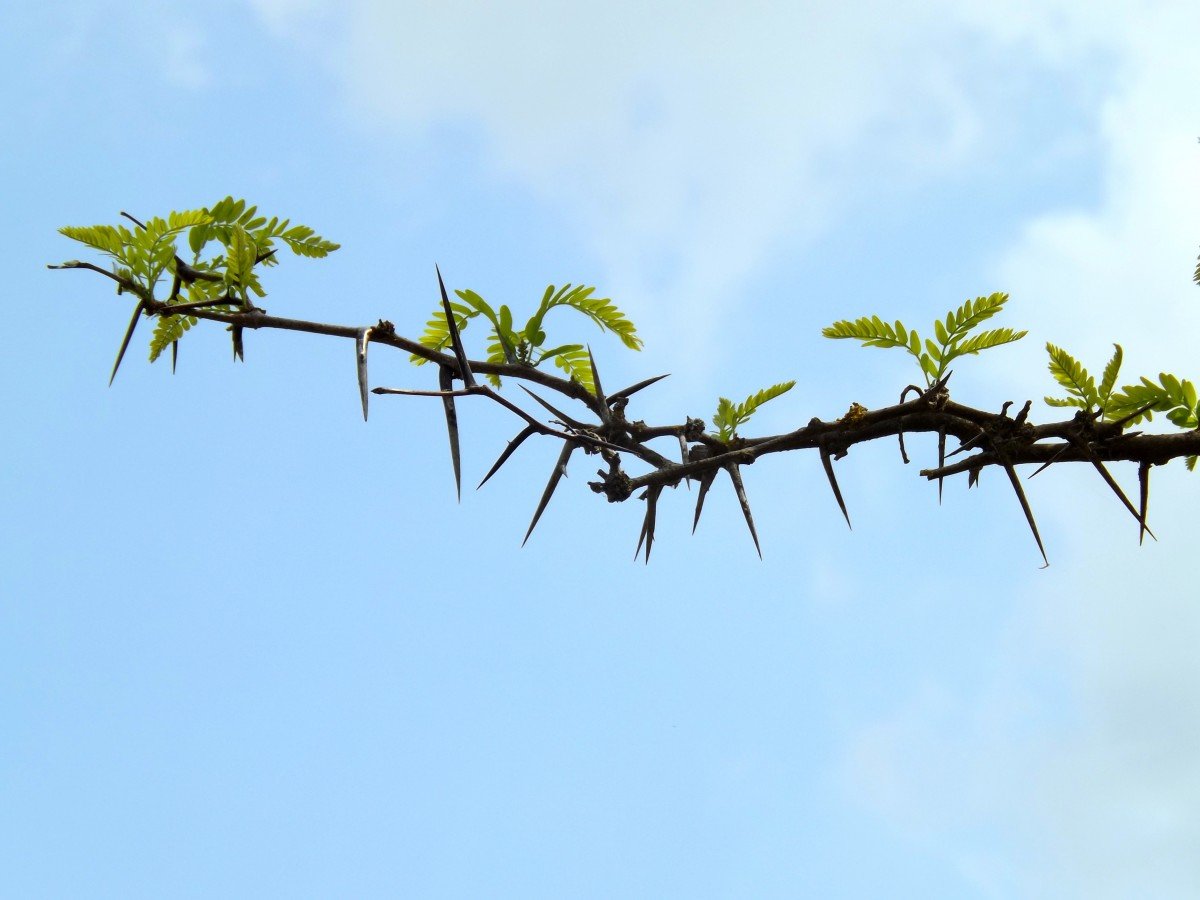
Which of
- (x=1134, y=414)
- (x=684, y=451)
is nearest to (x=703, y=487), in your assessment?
(x=684, y=451)

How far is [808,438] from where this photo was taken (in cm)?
308

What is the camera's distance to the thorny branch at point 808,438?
286cm

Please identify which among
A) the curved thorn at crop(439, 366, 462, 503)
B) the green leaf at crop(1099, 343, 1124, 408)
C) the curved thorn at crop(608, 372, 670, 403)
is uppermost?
the green leaf at crop(1099, 343, 1124, 408)

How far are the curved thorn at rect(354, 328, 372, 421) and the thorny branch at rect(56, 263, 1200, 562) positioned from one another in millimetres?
100

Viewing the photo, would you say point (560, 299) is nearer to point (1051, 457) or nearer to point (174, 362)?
point (174, 362)

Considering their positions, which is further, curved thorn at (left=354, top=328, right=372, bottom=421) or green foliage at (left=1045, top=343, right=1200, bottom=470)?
green foliage at (left=1045, top=343, right=1200, bottom=470)

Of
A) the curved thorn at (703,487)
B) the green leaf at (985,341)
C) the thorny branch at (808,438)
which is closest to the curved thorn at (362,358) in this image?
the thorny branch at (808,438)

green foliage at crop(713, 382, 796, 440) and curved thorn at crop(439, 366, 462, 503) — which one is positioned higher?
green foliage at crop(713, 382, 796, 440)

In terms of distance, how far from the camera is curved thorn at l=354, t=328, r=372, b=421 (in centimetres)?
242

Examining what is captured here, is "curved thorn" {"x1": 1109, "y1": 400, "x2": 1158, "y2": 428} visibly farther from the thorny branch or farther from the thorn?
the thorn

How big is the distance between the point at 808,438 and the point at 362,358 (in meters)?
1.31

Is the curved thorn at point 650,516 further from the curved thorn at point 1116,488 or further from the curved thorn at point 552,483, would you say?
the curved thorn at point 1116,488

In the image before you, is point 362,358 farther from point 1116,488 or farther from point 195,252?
point 1116,488

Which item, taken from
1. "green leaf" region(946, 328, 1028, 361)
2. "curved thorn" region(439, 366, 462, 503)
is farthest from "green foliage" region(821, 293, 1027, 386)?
"curved thorn" region(439, 366, 462, 503)
